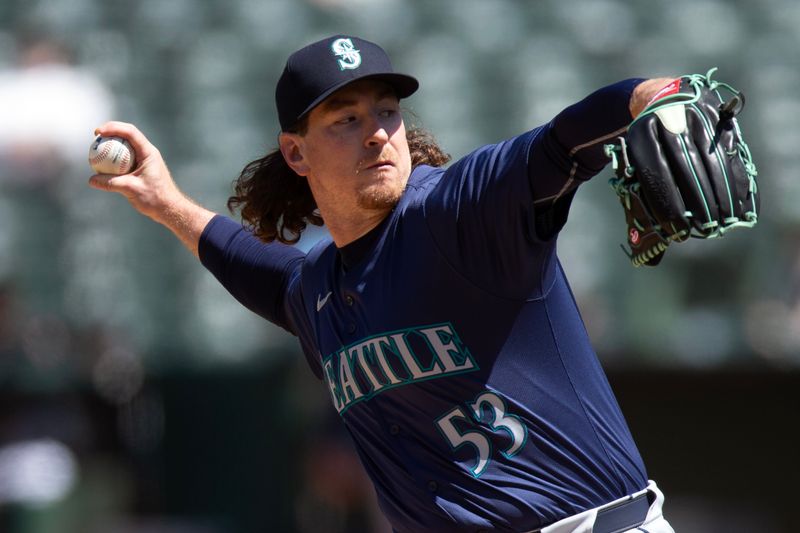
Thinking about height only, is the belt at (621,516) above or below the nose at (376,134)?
below

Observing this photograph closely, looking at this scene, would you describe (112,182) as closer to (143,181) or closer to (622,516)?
(143,181)

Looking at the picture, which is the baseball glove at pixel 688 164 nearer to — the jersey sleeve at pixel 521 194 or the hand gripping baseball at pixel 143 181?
the jersey sleeve at pixel 521 194

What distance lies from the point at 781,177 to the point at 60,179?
12.8 ft

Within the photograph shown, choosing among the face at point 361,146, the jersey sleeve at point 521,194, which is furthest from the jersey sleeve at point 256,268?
the jersey sleeve at point 521,194

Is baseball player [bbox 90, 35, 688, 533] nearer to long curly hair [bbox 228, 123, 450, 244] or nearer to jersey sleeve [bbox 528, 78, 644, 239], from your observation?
jersey sleeve [bbox 528, 78, 644, 239]

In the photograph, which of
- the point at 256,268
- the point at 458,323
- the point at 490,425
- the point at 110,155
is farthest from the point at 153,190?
the point at 490,425

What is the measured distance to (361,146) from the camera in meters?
2.99

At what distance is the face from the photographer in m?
2.96

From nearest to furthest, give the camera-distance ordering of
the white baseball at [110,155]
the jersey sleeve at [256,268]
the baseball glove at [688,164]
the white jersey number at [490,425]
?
Result: the baseball glove at [688,164]
the white jersey number at [490,425]
the jersey sleeve at [256,268]
the white baseball at [110,155]

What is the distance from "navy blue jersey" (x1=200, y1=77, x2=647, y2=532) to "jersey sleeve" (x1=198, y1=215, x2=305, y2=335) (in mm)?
561

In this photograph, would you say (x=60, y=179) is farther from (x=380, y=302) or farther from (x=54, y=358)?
(x=380, y=302)

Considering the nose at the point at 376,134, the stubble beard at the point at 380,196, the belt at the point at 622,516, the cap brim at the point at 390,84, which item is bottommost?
the belt at the point at 622,516

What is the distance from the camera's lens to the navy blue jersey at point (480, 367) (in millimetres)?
2672

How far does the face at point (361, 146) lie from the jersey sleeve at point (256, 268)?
44 cm
